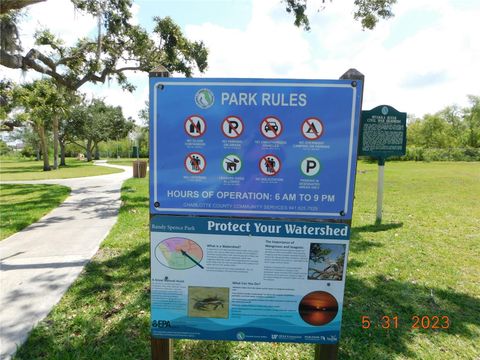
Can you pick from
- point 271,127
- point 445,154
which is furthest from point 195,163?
point 445,154

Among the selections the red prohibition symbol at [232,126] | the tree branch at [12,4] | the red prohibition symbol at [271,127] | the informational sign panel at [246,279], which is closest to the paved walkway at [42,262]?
the informational sign panel at [246,279]

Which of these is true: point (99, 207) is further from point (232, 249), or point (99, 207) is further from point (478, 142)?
point (478, 142)

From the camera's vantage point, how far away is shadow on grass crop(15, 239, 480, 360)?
2877 millimetres

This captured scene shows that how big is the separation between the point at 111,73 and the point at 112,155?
234 feet

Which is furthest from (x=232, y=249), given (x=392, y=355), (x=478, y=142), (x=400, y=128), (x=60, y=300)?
(x=478, y=142)

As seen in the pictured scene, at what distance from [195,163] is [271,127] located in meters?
0.54

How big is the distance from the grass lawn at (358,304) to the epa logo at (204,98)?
226cm

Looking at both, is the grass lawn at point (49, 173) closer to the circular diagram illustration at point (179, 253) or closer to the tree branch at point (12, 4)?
the tree branch at point (12, 4)

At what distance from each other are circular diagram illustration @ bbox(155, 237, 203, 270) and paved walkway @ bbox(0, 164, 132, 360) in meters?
1.89

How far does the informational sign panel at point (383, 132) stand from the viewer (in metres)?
7.54

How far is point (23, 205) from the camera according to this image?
30.0 feet

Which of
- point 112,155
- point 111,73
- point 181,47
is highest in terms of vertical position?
point 181,47

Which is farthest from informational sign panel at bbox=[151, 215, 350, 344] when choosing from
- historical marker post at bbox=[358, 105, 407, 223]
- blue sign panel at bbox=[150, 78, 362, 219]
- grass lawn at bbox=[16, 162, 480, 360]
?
historical marker post at bbox=[358, 105, 407, 223]

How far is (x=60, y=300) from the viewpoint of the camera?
3.65m
